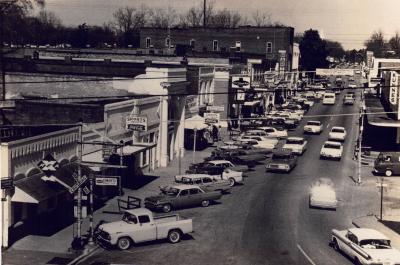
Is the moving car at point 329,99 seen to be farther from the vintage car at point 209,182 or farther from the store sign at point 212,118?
the vintage car at point 209,182

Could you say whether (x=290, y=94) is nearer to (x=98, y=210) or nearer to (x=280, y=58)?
(x=280, y=58)

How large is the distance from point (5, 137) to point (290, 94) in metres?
48.5

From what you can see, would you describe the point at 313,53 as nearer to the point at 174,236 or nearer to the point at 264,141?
the point at 264,141

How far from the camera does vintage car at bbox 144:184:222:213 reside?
26.5 m

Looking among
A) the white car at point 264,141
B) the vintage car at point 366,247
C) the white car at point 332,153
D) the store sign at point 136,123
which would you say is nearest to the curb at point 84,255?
the vintage car at point 366,247

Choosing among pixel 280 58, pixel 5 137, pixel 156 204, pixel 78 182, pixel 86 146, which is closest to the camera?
pixel 78 182

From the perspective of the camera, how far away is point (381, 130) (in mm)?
47938

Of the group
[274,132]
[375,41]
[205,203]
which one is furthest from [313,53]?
[205,203]

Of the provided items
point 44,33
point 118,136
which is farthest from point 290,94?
point 118,136

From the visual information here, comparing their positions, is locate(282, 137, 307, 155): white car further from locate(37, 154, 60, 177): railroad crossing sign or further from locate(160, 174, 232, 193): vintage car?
locate(37, 154, 60, 177): railroad crossing sign

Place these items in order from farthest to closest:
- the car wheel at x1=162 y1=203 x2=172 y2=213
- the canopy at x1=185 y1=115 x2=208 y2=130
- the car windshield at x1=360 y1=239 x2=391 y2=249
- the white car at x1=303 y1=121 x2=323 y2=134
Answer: the white car at x1=303 y1=121 x2=323 y2=134 < the canopy at x1=185 y1=115 x2=208 y2=130 < the car wheel at x1=162 y1=203 x2=172 y2=213 < the car windshield at x1=360 y1=239 x2=391 y2=249

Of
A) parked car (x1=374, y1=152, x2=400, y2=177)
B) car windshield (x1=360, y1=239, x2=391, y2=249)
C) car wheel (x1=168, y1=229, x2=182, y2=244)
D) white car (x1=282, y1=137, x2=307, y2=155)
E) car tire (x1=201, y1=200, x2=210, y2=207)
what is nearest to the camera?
car windshield (x1=360, y1=239, x2=391, y2=249)

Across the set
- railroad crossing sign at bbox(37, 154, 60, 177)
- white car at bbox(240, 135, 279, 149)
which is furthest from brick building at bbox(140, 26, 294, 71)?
railroad crossing sign at bbox(37, 154, 60, 177)

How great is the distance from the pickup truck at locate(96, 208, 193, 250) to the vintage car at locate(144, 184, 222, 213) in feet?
14.9
